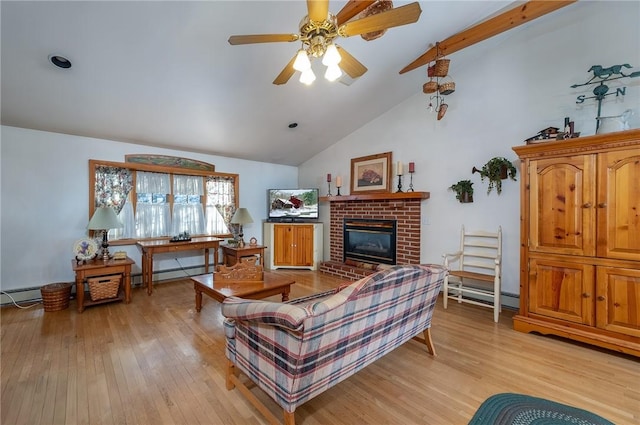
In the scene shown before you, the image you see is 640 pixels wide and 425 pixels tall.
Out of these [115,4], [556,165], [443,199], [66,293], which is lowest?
[66,293]

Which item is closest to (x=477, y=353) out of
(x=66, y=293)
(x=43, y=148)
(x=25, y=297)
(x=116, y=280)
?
(x=116, y=280)

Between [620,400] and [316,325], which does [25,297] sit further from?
[620,400]

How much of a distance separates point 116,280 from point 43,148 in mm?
2023

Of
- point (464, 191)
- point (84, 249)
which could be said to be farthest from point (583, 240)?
point (84, 249)

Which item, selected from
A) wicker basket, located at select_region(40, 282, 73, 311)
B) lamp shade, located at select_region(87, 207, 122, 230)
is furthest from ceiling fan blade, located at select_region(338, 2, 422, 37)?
wicker basket, located at select_region(40, 282, 73, 311)

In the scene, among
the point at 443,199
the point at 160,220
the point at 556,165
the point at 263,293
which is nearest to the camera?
the point at 556,165

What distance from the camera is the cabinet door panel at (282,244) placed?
5.47 meters

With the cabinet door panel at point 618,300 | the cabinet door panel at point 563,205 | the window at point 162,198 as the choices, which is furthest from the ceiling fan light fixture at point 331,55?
the window at point 162,198

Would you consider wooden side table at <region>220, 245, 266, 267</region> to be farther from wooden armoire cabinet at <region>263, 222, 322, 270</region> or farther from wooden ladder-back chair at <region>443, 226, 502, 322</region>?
wooden ladder-back chair at <region>443, 226, 502, 322</region>

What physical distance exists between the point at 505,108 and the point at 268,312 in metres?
3.81

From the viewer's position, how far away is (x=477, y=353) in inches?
93.2

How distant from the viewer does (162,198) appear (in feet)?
→ 15.3

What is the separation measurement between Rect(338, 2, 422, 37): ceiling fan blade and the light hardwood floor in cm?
238

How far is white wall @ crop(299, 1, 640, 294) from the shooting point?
2.85m
